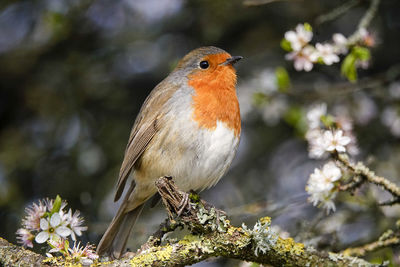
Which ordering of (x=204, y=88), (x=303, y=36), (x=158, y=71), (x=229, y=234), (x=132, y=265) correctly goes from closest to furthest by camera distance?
1. (x=132, y=265)
2. (x=229, y=234)
3. (x=303, y=36)
4. (x=204, y=88)
5. (x=158, y=71)

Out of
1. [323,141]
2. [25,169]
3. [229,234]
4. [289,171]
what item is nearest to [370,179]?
[323,141]

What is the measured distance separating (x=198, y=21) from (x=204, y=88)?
5.95 feet

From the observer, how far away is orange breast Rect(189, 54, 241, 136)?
4141mm

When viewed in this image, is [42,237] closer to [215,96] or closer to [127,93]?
[215,96]

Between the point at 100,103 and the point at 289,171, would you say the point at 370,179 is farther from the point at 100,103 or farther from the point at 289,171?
the point at 100,103

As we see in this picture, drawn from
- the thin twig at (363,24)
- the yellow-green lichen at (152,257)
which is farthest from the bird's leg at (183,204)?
the thin twig at (363,24)

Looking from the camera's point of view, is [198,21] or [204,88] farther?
[198,21]

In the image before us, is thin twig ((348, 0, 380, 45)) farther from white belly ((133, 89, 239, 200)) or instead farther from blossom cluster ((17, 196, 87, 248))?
blossom cluster ((17, 196, 87, 248))

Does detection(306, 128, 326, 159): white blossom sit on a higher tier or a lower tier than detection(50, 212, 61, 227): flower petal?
higher

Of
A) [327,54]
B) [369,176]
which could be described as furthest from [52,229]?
[327,54]

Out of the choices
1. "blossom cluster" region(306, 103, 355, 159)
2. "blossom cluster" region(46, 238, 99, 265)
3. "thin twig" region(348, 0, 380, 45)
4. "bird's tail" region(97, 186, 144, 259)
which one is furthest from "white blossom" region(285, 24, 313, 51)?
"blossom cluster" region(46, 238, 99, 265)

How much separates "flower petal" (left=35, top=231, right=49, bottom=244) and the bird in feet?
4.20

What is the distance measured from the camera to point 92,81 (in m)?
5.84

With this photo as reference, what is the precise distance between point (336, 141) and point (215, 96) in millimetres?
1261
